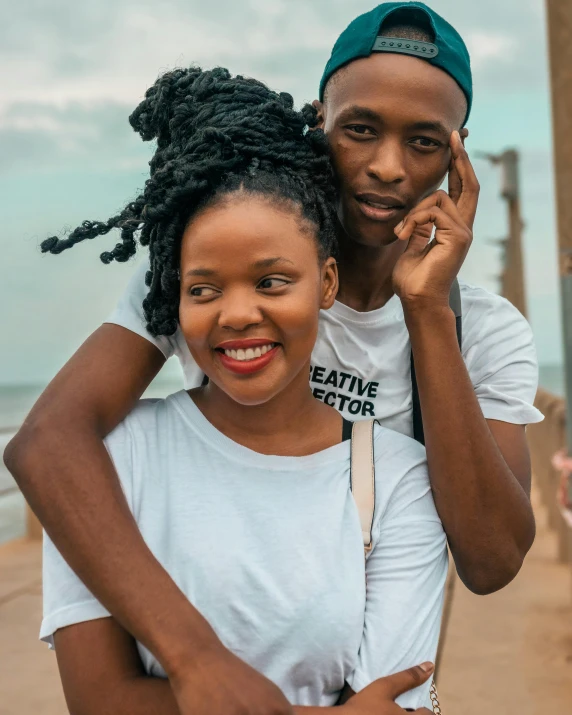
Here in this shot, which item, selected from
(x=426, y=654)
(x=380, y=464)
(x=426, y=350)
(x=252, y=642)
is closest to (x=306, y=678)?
(x=252, y=642)

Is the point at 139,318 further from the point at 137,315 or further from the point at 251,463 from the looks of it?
the point at 251,463

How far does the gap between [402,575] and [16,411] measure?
4388cm

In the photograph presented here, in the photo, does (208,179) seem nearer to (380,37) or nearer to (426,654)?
(380,37)

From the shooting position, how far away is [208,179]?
193 cm

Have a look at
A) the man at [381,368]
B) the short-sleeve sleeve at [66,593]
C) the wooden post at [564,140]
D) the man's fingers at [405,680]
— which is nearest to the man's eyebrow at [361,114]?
the man at [381,368]

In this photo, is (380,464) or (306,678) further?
(380,464)

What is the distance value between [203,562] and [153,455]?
259 millimetres

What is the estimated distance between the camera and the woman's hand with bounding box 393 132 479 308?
204 cm

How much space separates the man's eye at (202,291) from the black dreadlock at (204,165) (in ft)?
0.31

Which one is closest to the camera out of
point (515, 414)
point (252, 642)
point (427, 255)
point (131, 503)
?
point (252, 642)

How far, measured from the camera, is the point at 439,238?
210 centimetres

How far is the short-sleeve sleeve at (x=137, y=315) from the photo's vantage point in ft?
6.77

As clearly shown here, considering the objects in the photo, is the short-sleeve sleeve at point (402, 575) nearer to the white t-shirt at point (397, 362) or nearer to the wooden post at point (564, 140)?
the white t-shirt at point (397, 362)

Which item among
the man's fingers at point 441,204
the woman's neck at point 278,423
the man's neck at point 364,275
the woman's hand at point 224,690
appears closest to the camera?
the woman's hand at point 224,690
